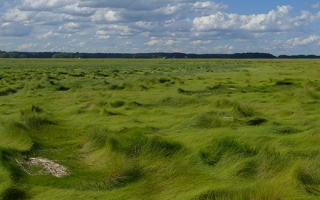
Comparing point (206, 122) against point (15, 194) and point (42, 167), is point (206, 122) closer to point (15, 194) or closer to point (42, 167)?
point (42, 167)

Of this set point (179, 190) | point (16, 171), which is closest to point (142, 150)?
point (179, 190)

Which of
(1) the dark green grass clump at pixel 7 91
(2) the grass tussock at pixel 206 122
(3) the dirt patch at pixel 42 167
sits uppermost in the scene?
(2) the grass tussock at pixel 206 122

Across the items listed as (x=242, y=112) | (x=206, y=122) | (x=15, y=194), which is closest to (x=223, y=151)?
(x=206, y=122)

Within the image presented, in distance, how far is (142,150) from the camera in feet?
23.1

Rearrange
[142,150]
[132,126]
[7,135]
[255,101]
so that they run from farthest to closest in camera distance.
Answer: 1. [255,101]
2. [132,126]
3. [7,135]
4. [142,150]

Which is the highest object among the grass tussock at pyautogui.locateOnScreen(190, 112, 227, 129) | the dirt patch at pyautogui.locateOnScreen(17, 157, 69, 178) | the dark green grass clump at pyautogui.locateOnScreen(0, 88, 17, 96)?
the grass tussock at pyautogui.locateOnScreen(190, 112, 227, 129)

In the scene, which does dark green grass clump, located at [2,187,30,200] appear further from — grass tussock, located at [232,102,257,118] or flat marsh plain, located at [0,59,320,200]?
grass tussock, located at [232,102,257,118]

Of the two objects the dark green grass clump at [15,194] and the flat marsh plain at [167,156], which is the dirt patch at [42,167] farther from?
the dark green grass clump at [15,194]

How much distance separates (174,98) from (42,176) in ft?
31.3

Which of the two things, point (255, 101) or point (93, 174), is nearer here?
point (93, 174)

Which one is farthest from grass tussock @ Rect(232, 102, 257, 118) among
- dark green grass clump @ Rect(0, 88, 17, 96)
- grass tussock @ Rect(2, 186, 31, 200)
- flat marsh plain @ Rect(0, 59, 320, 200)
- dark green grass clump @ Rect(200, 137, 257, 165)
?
dark green grass clump @ Rect(0, 88, 17, 96)

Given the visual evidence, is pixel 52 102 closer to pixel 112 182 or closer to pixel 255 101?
pixel 255 101

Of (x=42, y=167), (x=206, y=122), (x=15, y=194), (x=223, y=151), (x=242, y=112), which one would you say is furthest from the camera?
(x=242, y=112)

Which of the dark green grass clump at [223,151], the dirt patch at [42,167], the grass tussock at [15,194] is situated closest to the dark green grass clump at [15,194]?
the grass tussock at [15,194]
